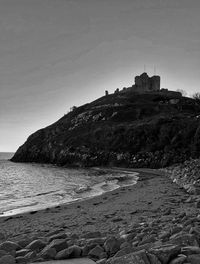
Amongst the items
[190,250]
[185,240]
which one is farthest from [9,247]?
[190,250]

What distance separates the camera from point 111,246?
741 cm

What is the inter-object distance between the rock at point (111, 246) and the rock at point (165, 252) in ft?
4.33

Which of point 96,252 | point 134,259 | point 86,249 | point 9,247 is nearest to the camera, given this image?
point 134,259

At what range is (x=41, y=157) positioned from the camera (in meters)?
109

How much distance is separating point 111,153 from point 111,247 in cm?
7323

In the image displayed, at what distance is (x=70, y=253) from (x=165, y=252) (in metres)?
2.39

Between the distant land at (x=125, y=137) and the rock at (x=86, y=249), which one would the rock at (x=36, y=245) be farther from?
the distant land at (x=125, y=137)

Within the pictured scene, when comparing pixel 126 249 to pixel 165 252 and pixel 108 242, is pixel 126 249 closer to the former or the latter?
pixel 108 242

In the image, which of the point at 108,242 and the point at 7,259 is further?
the point at 108,242

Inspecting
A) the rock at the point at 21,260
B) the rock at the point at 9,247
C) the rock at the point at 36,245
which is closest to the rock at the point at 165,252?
the rock at the point at 21,260

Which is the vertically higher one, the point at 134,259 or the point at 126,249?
the point at 134,259

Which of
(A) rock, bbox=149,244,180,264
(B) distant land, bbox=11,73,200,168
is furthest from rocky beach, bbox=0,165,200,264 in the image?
(B) distant land, bbox=11,73,200,168

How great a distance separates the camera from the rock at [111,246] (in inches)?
287

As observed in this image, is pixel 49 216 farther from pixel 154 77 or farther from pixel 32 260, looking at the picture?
pixel 154 77
